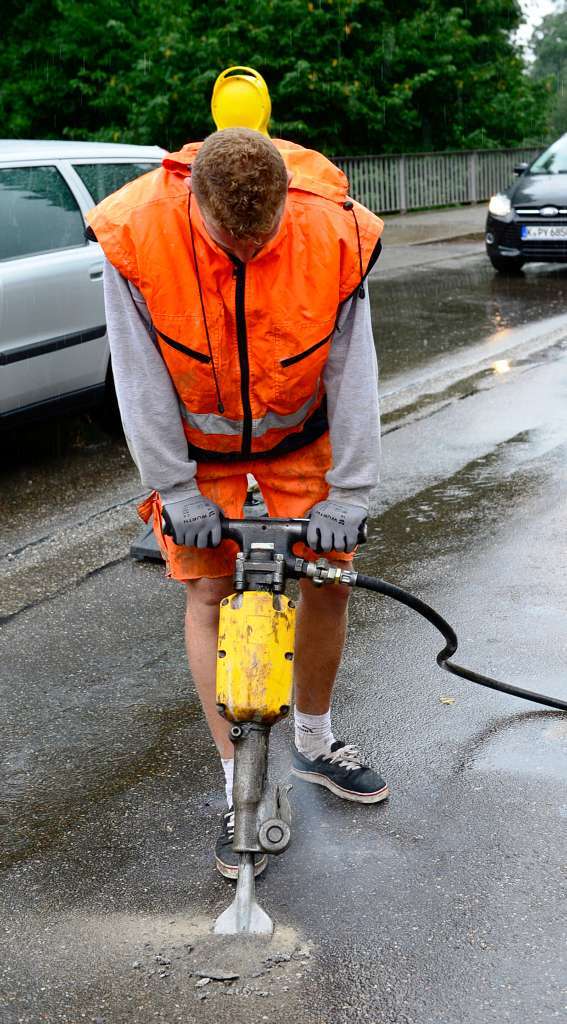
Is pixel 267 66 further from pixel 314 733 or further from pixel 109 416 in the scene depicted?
pixel 314 733

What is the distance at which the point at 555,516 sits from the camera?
17.5 ft

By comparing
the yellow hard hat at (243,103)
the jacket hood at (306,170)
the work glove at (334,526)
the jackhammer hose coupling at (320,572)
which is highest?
the yellow hard hat at (243,103)

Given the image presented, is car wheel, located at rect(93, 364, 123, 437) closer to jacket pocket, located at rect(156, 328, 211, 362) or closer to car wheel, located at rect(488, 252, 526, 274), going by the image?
jacket pocket, located at rect(156, 328, 211, 362)

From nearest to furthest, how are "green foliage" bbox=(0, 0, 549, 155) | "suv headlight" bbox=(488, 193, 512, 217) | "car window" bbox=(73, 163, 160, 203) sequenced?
"car window" bbox=(73, 163, 160, 203) → "suv headlight" bbox=(488, 193, 512, 217) → "green foliage" bbox=(0, 0, 549, 155)

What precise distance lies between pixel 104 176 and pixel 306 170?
4.28m

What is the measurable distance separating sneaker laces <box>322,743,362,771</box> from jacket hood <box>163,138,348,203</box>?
153cm

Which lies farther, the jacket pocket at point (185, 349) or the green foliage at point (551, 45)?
the green foliage at point (551, 45)

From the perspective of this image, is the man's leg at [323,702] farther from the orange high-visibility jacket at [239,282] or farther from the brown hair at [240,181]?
the brown hair at [240,181]

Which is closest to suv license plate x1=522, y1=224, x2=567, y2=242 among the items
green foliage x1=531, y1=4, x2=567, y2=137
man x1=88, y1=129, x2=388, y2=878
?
man x1=88, y1=129, x2=388, y2=878

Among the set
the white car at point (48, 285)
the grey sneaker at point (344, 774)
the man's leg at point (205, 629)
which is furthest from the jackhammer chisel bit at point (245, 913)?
the white car at point (48, 285)

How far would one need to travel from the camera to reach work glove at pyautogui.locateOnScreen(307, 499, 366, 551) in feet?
8.68

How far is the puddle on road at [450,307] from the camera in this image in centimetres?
938

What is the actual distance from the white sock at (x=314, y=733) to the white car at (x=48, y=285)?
312 cm

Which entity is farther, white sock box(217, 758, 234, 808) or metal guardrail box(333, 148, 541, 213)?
metal guardrail box(333, 148, 541, 213)
